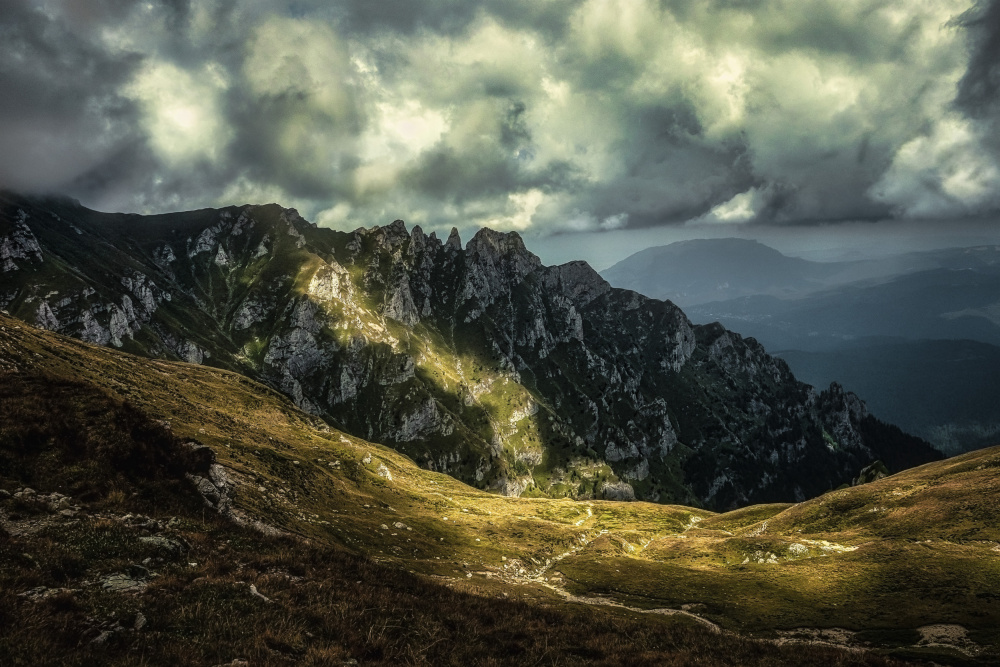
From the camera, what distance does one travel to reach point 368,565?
23250 mm

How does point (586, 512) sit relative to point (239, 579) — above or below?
below

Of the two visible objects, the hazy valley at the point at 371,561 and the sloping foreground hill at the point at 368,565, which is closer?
the sloping foreground hill at the point at 368,565

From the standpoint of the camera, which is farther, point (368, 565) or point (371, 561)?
point (371, 561)

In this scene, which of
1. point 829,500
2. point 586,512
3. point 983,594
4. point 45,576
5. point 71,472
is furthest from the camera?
point 586,512

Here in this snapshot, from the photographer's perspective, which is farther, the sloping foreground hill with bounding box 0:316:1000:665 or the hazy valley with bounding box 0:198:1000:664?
the hazy valley with bounding box 0:198:1000:664

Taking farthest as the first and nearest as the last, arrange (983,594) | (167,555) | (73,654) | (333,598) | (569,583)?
(569,583)
(983,594)
(167,555)
(333,598)
(73,654)

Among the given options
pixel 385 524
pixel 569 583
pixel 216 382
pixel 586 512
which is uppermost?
pixel 216 382

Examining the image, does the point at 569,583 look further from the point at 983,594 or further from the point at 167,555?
the point at 167,555

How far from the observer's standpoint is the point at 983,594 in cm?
5347

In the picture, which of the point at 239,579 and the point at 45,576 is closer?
the point at 45,576

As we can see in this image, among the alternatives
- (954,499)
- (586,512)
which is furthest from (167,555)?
(586,512)

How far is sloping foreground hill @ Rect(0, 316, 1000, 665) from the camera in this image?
14.0 meters

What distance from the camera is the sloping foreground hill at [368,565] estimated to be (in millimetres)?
14047

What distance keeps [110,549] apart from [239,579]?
17.9 ft
